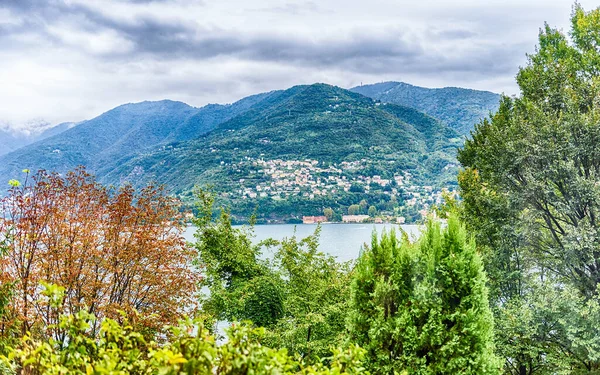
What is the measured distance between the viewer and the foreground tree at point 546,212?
9516mm

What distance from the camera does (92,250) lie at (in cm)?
900

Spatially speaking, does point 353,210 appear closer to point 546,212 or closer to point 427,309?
point 546,212

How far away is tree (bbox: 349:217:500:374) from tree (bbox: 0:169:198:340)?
4589 mm

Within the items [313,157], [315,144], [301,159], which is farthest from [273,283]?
[315,144]

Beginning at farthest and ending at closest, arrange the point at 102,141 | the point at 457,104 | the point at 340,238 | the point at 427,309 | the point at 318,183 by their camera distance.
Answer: the point at 102,141 → the point at 457,104 → the point at 318,183 → the point at 340,238 → the point at 427,309

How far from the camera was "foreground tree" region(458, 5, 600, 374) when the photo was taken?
952 cm

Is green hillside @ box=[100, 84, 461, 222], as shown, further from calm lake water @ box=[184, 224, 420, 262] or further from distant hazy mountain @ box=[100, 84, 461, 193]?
calm lake water @ box=[184, 224, 420, 262]

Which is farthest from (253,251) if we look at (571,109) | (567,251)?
(571,109)

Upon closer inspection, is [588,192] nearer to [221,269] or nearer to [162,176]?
[221,269]

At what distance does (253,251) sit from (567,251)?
31.6 feet

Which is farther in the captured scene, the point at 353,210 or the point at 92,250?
the point at 353,210

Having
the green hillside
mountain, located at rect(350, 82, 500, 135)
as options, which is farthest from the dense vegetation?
mountain, located at rect(350, 82, 500, 135)

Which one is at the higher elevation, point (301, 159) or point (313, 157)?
point (313, 157)

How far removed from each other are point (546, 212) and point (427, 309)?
6.00 m
